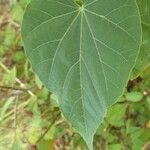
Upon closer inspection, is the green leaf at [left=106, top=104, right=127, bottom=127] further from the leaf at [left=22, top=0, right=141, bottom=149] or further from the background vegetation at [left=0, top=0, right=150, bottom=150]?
the leaf at [left=22, top=0, right=141, bottom=149]

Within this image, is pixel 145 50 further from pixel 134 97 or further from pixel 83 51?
pixel 134 97

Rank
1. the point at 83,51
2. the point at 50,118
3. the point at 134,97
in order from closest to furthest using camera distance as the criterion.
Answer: the point at 83,51
the point at 134,97
the point at 50,118

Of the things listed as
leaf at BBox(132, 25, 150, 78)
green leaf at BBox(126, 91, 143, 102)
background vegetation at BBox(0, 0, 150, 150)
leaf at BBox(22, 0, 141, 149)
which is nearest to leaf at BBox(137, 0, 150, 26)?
leaf at BBox(132, 25, 150, 78)

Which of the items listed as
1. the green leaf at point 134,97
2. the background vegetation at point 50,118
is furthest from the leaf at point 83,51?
the green leaf at point 134,97

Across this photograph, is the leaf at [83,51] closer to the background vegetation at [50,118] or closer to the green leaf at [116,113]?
the background vegetation at [50,118]

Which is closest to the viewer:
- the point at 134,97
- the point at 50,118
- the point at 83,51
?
the point at 83,51

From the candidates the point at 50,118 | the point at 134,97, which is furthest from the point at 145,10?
the point at 50,118

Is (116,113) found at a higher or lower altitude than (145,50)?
lower
